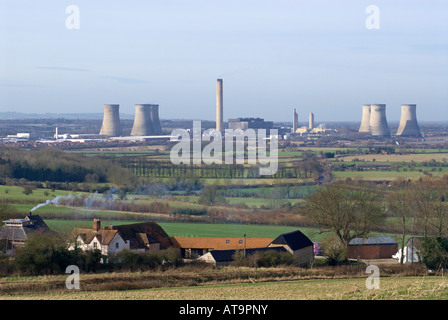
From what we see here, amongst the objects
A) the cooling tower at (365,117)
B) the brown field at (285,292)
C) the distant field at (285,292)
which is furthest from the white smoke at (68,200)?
the cooling tower at (365,117)

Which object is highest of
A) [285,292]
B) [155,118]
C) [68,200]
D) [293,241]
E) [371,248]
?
[155,118]

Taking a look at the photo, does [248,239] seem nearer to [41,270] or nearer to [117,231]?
[117,231]

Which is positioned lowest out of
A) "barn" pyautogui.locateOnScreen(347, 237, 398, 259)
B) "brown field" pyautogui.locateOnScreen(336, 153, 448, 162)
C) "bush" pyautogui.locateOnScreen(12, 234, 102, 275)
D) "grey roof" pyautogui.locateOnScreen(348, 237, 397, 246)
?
"barn" pyautogui.locateOnScreen(347, 237, 398, 259)

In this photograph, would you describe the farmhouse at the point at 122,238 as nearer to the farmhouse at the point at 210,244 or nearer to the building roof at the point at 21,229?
the farmhouse at the point at 210,244

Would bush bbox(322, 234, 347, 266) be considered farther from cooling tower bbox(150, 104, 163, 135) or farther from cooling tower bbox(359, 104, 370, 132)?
cooling tower bbox(359, 104, 370, 132)

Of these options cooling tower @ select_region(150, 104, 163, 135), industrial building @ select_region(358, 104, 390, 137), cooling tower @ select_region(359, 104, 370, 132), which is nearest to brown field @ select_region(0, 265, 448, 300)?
cooling tower @ select_region(150, 104, 163, 135)

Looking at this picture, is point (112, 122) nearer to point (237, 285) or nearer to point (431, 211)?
point (431, 211)

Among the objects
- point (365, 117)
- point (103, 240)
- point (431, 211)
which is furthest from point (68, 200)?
point (365, 117)

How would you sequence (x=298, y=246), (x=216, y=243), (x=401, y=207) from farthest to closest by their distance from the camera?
(x=401, y=207) → (x=216, y=243) → (x=298, y=246)
